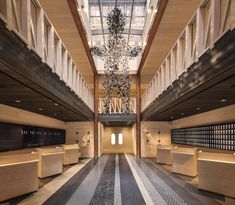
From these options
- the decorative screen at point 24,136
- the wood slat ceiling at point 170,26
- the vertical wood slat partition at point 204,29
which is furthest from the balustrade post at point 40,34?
the wood slat ceiling at point 170,26

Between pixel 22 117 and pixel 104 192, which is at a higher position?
pixel 22 117

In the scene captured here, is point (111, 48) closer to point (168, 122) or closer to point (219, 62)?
point (219, 62)

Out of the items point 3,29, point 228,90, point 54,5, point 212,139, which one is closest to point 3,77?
point 3,29

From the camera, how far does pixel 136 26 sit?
1914 centimetres

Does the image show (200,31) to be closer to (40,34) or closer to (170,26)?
(40,34)

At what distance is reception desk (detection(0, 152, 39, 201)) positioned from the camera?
22.4 ft

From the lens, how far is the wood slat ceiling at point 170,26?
9681 mm

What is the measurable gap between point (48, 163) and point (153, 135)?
10.3 meters

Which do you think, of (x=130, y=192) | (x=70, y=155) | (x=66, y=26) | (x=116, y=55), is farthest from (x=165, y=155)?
(x=66, y=26)

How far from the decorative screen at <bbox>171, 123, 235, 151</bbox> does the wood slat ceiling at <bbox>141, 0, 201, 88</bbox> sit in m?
3.89

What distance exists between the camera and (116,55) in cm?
1180

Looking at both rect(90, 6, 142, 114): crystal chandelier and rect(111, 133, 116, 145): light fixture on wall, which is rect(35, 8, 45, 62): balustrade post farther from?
rect(111, 133, 116, 145): light fixture on wall

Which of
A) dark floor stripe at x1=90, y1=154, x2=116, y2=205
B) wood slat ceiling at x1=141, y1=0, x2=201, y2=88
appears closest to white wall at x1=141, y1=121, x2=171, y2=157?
wood slat ceiling at x1=141, y1=0, x2=201, y2=88

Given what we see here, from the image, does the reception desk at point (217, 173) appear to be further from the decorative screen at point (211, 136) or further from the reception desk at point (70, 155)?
the reception desk at point (70, 155)
